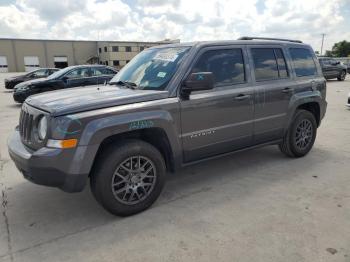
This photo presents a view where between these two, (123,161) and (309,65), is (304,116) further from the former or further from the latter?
(123,161)

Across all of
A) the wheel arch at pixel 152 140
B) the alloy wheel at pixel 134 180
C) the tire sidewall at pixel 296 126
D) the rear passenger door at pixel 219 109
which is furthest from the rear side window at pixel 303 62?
the alloy wheel at pixel 134 180

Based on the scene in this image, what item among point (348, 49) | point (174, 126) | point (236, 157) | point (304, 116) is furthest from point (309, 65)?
point (348, 49)

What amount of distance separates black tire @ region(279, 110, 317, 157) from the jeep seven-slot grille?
3.64 m

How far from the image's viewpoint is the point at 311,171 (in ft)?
15.5

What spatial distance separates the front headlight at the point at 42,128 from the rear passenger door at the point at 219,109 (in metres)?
1.46

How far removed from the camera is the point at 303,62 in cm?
520

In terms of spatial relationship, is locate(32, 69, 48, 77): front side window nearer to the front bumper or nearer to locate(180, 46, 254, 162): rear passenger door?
locate(180, 46, 254, 162): rear passenger door

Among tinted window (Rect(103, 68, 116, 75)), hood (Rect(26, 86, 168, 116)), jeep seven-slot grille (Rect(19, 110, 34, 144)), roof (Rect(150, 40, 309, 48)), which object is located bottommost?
jeep seven-slot grille (Rect(19, 110, 34, 144))

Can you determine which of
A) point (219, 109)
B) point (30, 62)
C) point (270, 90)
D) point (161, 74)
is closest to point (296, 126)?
point (270, 90)

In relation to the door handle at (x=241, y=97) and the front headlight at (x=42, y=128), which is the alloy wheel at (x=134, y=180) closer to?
the front headlight at (x=42, y=128)

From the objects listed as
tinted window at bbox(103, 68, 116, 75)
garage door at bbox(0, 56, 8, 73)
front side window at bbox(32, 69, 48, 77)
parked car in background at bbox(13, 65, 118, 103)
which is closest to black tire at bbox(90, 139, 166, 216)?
parked car in background at bbox(13, 65, 118, 103)

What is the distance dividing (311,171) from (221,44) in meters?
2.27

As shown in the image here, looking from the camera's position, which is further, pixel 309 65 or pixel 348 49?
pixel 348 49

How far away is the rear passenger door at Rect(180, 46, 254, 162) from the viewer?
3.83 m
